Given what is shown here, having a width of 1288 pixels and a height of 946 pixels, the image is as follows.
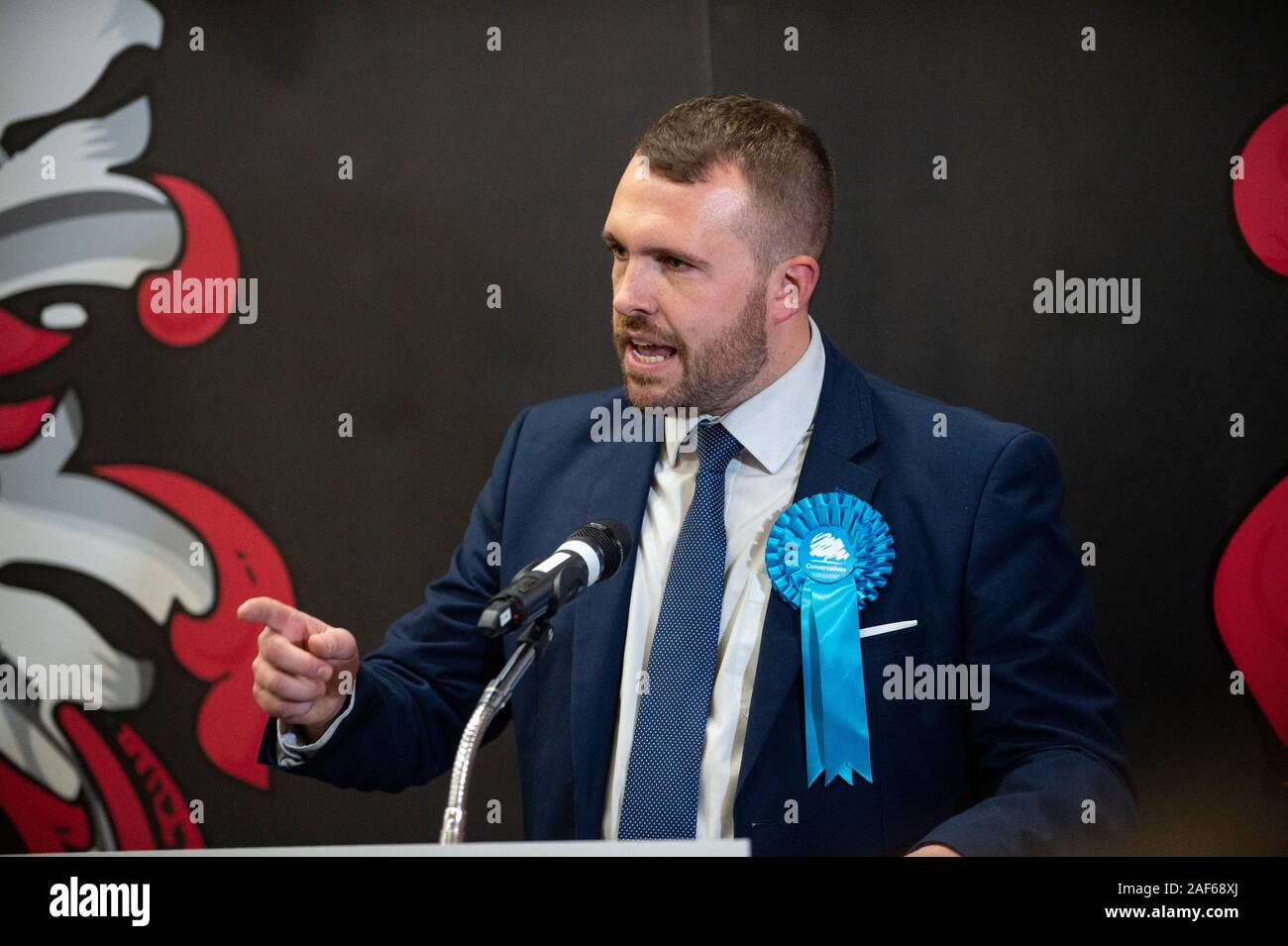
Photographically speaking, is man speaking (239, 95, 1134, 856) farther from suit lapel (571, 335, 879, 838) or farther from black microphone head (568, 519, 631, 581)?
black microphone head (568, 519, 631, 581)

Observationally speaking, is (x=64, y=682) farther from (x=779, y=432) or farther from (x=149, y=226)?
(x=779, y=432)

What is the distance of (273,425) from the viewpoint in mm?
2426

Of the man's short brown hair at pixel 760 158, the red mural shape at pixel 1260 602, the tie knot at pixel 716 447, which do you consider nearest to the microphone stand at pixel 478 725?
the tie knot at pixel 716 447

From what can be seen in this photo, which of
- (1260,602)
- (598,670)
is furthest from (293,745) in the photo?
(1260,602)

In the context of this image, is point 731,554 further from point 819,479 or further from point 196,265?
point 196,265

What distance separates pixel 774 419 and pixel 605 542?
2.10 feet

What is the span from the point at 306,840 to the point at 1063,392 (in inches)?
68.9

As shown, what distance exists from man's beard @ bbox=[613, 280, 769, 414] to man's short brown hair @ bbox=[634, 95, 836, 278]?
150mm

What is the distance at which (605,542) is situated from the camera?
1496mm

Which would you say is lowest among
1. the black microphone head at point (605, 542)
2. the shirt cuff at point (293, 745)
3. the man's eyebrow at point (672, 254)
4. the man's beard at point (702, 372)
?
the shirt cuff at point (293, 745)

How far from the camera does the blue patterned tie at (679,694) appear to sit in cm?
182

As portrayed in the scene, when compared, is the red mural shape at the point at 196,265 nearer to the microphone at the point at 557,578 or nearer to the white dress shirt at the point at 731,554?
the white dress shirt at the point at 731,554

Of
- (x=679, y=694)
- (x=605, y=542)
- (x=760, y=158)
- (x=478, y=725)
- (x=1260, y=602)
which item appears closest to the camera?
(x=478, y=725)

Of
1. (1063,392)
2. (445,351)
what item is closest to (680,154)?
(445,351)
